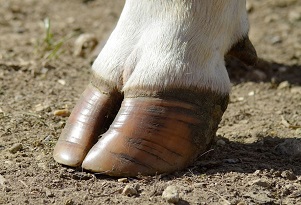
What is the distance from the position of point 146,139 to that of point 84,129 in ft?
0.72

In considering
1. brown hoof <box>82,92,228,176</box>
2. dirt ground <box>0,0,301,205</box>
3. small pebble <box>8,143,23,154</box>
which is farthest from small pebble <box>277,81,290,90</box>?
small pebble <box>8,143,23,154</box>

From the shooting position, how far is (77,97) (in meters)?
3.18

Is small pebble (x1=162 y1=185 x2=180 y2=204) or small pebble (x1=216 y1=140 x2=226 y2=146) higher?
small pebble (x1=162 y1=185 x2=180 y2=204)

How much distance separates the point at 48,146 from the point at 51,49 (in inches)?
51.1

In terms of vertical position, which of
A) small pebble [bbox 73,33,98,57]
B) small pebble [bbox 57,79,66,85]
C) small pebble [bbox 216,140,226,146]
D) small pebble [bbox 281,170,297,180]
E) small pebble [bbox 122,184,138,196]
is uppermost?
small pebble [bbox 281,170,297,180]

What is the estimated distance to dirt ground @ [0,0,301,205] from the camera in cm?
218

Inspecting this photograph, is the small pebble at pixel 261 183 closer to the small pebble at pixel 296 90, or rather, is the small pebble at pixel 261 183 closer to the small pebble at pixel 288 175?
the small pebble at pixel 288 175

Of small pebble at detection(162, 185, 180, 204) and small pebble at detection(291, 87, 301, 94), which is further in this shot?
small pebble at detection(291, 87, 301, 94)

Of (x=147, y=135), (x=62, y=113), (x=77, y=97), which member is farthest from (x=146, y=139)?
(x=77, y=97)

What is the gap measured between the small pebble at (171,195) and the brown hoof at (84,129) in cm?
30

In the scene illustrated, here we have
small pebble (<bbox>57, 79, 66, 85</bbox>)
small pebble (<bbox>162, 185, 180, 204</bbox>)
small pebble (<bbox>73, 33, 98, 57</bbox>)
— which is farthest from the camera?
small pebble (<bbox>73, 33, 98, 57</bbox>)

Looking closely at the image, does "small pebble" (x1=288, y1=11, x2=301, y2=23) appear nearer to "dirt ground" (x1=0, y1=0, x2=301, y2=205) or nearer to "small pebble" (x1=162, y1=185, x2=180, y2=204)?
"dirt ground" (x1=0, y1=0, x2=301, y2=205)

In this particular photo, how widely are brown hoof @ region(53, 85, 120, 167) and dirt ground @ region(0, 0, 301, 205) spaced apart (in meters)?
0.05

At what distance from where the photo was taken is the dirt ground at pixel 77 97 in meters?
2.18
